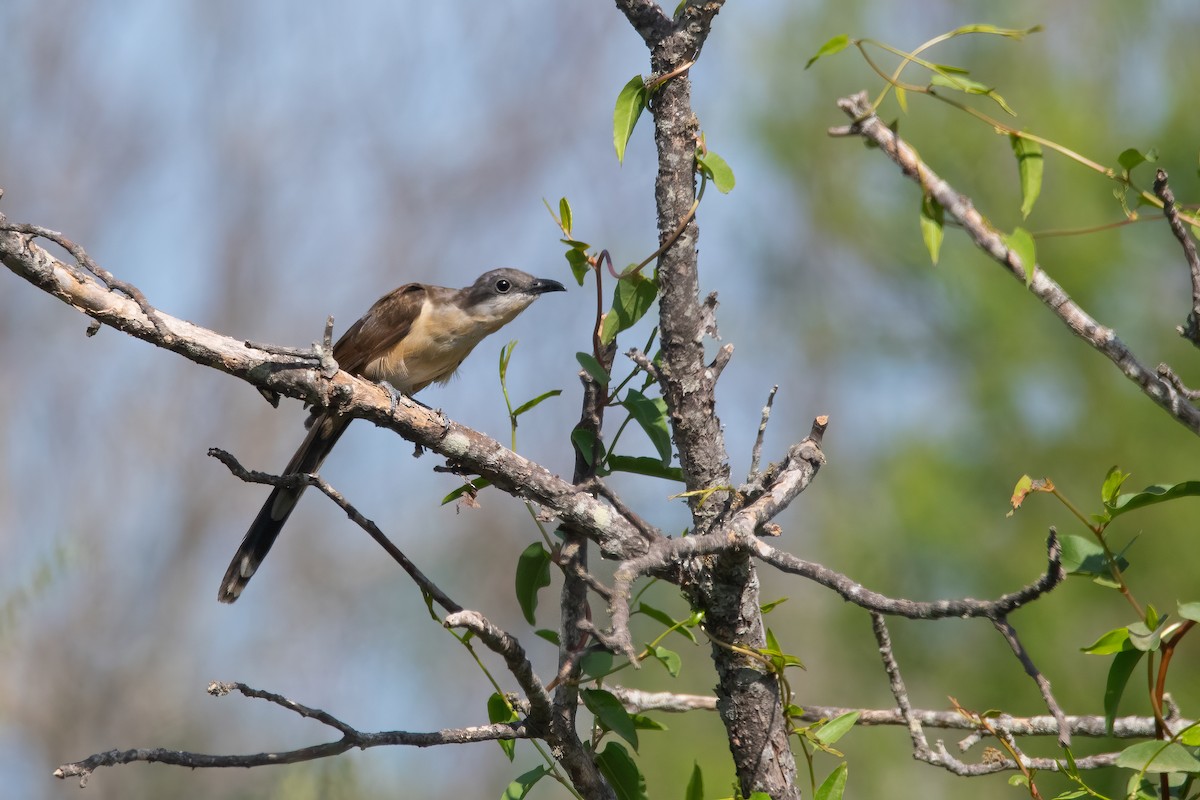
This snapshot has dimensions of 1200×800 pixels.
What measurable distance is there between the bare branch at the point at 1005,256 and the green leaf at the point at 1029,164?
0.37 ft

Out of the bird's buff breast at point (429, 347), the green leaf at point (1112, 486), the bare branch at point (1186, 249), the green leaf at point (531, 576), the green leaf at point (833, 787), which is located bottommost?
the green leaf at point (833, 787)

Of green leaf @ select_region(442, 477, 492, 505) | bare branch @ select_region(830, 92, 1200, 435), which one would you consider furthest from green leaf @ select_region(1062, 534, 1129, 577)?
green leaf @ select_region(442, 477, 492, 505)

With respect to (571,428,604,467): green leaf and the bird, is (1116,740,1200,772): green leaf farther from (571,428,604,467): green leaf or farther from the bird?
the bird

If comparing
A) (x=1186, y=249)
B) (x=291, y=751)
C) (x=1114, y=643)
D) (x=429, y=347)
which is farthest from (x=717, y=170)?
(x=429, y=347)

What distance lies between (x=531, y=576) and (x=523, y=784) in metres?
0.53

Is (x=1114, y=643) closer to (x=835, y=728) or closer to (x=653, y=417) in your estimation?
(x=835, y=728)

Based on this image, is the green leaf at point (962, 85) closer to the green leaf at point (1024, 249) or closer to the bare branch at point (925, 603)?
the green leaf at point (1024, 249)

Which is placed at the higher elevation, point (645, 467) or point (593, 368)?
point (593, 368)

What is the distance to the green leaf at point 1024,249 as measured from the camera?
202 centimetres

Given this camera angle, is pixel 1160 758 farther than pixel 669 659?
No

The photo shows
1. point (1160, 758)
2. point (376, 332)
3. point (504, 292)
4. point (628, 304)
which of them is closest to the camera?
point (1160, 758)

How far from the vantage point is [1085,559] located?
2.07 metres

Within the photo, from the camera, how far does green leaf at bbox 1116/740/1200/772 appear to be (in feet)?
6.34

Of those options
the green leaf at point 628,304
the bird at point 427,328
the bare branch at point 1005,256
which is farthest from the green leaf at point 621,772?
the bird at point 427,328
